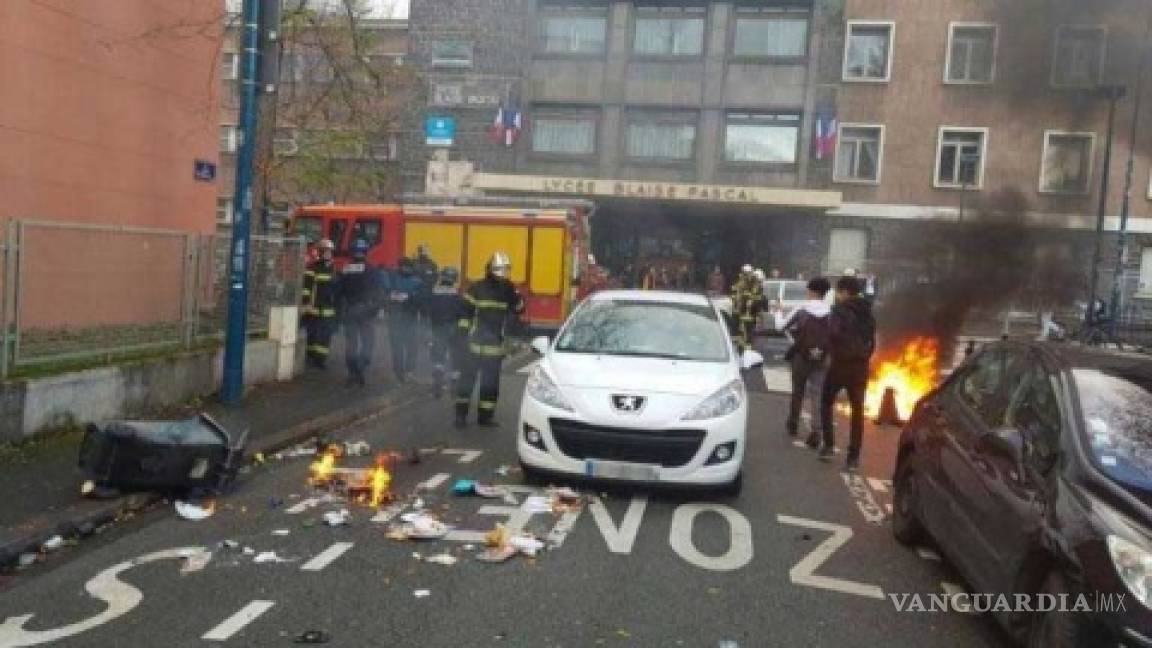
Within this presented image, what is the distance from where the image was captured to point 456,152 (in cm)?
3130

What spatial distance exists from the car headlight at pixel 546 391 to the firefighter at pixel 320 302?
17.3ft

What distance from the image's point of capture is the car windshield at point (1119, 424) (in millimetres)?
3988

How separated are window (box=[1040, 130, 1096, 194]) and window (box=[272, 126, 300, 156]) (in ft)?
57.6

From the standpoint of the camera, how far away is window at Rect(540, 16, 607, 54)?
30219 millimetres

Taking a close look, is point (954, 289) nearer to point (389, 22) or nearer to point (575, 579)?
point (575, 579)

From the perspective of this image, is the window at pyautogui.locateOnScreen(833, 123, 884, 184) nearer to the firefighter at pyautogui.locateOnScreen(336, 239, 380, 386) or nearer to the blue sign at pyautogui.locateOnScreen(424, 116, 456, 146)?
the blue sign at pyautogui.locateOnScreen(424, 116, 456, 146)

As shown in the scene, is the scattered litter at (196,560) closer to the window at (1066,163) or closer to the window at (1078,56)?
the window at (1078,56)

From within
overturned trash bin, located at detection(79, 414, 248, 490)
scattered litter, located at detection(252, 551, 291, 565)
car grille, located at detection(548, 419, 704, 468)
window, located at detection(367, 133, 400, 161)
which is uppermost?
window, located at detection(367, 133, 400, 161)

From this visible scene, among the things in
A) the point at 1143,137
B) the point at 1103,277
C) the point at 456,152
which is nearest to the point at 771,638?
the point at 1143,137

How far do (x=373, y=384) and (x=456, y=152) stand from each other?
20590 mm

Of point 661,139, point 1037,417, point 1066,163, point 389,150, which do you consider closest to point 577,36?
point 661,139

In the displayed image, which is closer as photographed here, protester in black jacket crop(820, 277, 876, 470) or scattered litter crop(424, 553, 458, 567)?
scattered litter crop(424, 553, 458, 567)

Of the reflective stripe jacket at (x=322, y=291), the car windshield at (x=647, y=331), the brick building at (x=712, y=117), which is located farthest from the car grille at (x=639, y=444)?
the brick building at (x=712, y=117)

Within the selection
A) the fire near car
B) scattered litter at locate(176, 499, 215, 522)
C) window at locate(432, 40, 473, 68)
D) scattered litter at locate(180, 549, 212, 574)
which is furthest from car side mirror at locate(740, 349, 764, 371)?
window at locate(432, 40, 473, 68)
